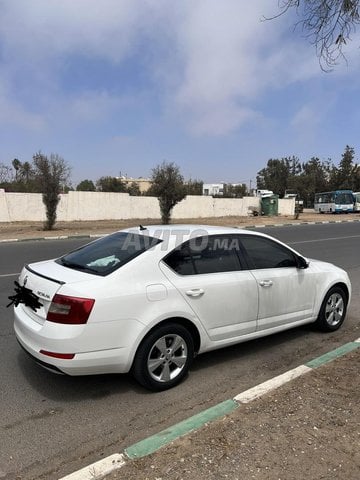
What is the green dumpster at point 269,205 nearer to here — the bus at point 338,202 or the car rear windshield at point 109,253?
the bus at point 338,202

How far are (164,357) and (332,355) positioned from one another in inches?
71.3

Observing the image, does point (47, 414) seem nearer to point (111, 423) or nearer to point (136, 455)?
point (111, 423)

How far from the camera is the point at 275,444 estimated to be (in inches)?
110

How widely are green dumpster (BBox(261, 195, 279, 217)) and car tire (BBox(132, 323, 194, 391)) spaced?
3982 cm

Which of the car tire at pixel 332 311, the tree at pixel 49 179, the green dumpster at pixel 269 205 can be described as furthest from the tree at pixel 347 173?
the car tire at pixel 332 311

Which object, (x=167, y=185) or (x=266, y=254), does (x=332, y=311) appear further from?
(x=167, y=185)

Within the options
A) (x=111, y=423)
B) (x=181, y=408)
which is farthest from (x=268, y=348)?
(x=111, y=423)

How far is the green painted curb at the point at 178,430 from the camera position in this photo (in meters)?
2.77

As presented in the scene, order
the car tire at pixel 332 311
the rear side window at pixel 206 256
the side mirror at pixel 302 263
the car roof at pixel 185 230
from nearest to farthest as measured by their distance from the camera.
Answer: the rear side window at pixel 206 256
the car roof at pixel 185 230
the side mirror at pixel 302 263
the car tire at pixel 332 311

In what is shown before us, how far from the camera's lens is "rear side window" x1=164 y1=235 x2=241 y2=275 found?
3.98 m

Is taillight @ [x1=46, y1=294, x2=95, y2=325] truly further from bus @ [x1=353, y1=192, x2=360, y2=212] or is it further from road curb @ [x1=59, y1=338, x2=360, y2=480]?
bus @ [x1=353, y1=192, x2=360, y2=212]

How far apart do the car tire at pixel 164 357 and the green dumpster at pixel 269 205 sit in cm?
3982

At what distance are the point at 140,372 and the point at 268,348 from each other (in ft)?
6.18

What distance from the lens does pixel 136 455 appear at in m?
2.71
